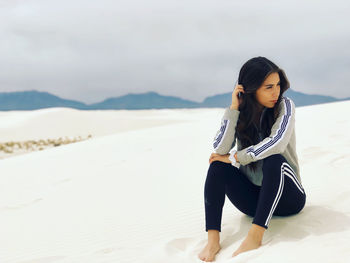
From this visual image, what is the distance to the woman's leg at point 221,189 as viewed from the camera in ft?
9.72

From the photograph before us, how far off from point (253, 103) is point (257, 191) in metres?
0.67

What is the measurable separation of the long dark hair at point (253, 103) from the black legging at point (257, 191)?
0.19 m

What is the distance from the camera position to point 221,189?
118 inches

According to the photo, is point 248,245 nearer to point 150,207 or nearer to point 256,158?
point 256,158

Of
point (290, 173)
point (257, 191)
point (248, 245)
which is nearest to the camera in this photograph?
point (248, 245)

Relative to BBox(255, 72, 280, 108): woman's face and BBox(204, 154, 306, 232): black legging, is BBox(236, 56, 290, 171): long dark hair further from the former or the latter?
BBox(204, 154, 306, 232): black legging

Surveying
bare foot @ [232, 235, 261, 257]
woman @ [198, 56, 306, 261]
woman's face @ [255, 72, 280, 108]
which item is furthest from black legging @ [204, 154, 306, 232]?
woman's face @ [255, 72, 280, 108]

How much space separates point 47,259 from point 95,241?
17.0 inches

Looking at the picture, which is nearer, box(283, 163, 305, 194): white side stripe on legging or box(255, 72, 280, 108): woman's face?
box(283, 163, 305, 194): white side stripe on legging

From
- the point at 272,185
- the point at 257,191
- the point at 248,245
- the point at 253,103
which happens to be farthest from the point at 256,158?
the point at 248,245

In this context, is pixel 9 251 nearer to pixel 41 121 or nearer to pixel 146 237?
pixel 146 237

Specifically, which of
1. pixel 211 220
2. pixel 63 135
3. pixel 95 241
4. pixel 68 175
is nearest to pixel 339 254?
pixel 211 220

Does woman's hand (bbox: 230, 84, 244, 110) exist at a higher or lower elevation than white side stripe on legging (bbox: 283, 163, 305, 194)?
higher

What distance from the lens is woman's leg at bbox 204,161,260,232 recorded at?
9.72ft
